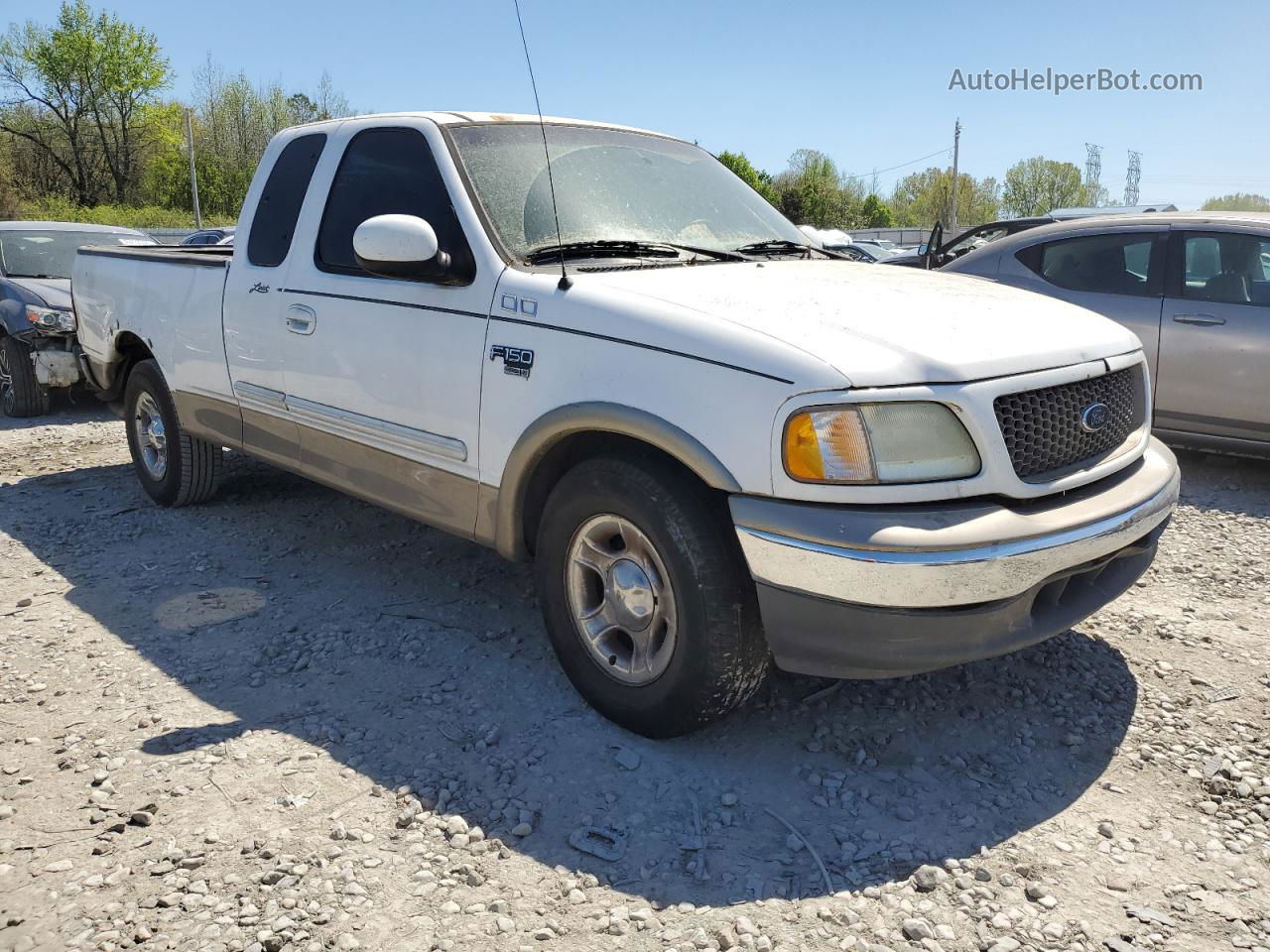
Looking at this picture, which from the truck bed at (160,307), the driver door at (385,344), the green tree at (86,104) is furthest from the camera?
the green tree at (86,104)

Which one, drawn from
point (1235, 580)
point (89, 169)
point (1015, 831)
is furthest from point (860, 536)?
point (89, 169)

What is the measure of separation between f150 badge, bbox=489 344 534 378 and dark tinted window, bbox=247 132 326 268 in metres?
1.63

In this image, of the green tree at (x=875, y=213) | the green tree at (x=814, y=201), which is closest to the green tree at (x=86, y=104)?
the green tree at (x=814, y=201)

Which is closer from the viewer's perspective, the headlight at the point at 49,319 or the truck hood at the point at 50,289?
the headlight at the point at 49,319

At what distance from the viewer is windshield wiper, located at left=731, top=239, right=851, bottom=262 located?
4141 mm

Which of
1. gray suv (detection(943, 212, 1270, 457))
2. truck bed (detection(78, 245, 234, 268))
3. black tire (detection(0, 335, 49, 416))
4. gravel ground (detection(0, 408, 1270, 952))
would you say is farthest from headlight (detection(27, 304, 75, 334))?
gray suv (detection(943, 212, 1270, 457))

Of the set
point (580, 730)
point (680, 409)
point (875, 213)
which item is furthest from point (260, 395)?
point (875, 213)

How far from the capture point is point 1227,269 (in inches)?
249

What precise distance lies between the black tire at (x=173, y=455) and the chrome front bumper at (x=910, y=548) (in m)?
3.84

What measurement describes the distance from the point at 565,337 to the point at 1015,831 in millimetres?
1929

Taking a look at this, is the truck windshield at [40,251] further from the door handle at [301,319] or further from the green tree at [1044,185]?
the green tree at [1044,185]

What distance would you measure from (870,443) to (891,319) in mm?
518

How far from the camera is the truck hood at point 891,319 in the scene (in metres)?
2.80

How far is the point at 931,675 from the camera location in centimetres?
376
